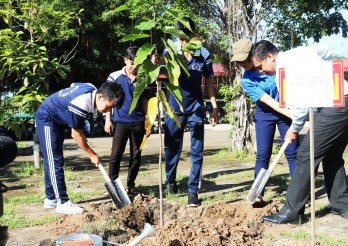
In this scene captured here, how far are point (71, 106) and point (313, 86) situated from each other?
2424 mm

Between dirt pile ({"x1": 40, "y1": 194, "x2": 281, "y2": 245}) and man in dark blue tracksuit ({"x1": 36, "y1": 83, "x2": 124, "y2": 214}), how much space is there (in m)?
0.42

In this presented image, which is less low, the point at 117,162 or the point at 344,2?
the point at 344,2

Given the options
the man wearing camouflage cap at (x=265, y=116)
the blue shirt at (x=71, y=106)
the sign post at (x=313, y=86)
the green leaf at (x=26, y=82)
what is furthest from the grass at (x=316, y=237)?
the green leaf at (x=26, y=82)

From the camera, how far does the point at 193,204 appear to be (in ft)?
16.4

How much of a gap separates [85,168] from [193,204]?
419cm

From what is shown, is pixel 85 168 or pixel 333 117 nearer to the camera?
pixel 333 117

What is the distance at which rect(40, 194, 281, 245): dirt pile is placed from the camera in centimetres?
369

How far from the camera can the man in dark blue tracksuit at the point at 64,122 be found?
463cm

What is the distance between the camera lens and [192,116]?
5.43 metres

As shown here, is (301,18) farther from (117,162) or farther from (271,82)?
(117,162)

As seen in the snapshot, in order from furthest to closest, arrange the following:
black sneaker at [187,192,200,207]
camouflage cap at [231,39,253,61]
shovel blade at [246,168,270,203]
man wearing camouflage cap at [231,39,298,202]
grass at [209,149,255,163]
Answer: grass at [209,149,255,163] < man wearing camouflage cap at [231,39,298,202] < black sneaker at [187,192,200,207] < camouflage cap at [231,39,253,61] < shovel blade at [246,168,270,203]

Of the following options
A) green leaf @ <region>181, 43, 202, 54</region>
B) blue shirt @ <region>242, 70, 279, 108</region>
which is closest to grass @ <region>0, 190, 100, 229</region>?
green leaf @ <region>181, 43, 202, 54</region>

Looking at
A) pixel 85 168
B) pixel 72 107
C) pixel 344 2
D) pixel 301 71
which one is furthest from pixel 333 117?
pixel 344 2

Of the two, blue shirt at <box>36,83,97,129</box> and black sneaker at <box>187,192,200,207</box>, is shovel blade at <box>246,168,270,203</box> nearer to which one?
black sneaker at <box>187,192,200,207</box>
